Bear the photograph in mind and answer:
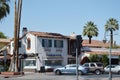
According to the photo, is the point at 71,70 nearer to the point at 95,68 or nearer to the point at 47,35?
the point at 95,68

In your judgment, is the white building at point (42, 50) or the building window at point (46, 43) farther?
the building window at point (46, 43)

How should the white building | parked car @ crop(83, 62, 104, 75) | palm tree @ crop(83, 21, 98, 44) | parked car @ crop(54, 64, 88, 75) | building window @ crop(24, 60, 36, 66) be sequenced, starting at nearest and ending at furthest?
parked car @ crop(54, 64, 88, 75)
parked car @ crop(83, 62, 104, 75)
the white building
building window @ crop(24, 60, 36, 66)
palm tree @ crop(83, 21, 98, 44)

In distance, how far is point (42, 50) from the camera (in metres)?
58.2

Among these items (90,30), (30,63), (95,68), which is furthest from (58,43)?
(90,30)

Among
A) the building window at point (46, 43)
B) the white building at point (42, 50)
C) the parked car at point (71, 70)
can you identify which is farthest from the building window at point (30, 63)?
the parked car at point (71, 70)

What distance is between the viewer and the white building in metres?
57.8

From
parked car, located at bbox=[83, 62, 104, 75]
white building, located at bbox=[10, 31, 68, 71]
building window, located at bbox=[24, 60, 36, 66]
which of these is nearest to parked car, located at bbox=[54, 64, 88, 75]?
parked car, located at bbox=[83, 62, 104, 75]

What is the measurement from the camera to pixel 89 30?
7919cm

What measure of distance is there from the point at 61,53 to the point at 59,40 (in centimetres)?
224

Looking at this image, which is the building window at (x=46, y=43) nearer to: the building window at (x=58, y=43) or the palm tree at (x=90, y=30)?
the building window at (x=58, y=43)

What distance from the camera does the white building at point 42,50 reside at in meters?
57.8

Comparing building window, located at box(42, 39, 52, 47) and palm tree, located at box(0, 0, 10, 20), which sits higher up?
palm tree, located at box(0, 0, 10, 20)

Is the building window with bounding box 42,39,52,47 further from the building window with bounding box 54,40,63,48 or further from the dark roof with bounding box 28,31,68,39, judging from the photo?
the building window with bounding box 54,40,63,48

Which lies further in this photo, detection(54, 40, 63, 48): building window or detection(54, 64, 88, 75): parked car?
detection(54, 40, 63, 48): building window
